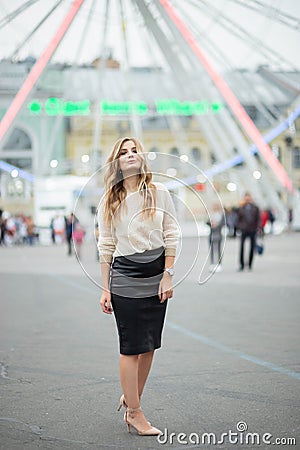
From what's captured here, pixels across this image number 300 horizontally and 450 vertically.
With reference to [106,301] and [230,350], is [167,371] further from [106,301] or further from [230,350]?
[106,301]

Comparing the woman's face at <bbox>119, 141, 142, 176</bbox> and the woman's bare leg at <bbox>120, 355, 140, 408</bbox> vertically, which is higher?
the woman's face at <bbox>119, 141, 142, 176</bbox>

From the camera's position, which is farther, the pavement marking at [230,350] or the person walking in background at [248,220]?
the person walking in background at [248,220]

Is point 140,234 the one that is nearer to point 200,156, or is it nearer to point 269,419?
point 269,419

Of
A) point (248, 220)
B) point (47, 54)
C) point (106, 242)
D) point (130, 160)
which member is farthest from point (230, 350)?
point (47, 54)

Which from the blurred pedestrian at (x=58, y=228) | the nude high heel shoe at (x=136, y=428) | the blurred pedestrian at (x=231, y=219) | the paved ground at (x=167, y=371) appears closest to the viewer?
the nude high heel shoe at (x=136, y=428)

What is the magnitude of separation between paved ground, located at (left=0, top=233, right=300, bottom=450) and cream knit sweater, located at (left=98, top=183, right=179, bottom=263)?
0.32m

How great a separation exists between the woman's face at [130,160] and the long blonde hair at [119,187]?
0.07 feet

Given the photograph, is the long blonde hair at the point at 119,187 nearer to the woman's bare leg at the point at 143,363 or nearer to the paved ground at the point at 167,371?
the paved ground at the point at 167,371

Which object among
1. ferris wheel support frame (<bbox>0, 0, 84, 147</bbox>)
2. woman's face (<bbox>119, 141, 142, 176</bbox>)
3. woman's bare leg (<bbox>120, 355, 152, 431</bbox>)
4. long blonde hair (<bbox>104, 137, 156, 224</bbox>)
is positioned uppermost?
ferris wheel support frame (<bbox>0, 0, 84, 147</bbox>)

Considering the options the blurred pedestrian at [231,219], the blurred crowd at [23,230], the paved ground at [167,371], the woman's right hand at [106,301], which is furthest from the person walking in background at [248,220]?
the blurred pedestrian at [231,219]

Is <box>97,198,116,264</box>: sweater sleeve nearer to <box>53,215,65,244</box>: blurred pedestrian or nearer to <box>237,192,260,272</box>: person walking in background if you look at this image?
<box>237,192,260,272</box>: person walking in background

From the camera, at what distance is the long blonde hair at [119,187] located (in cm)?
511

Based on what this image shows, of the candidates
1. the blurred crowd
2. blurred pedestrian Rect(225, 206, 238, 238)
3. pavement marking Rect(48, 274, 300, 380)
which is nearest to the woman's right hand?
pavement marking Rect(48, 274, 300, 380)

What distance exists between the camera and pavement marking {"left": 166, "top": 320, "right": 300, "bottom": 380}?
22.7 ft
